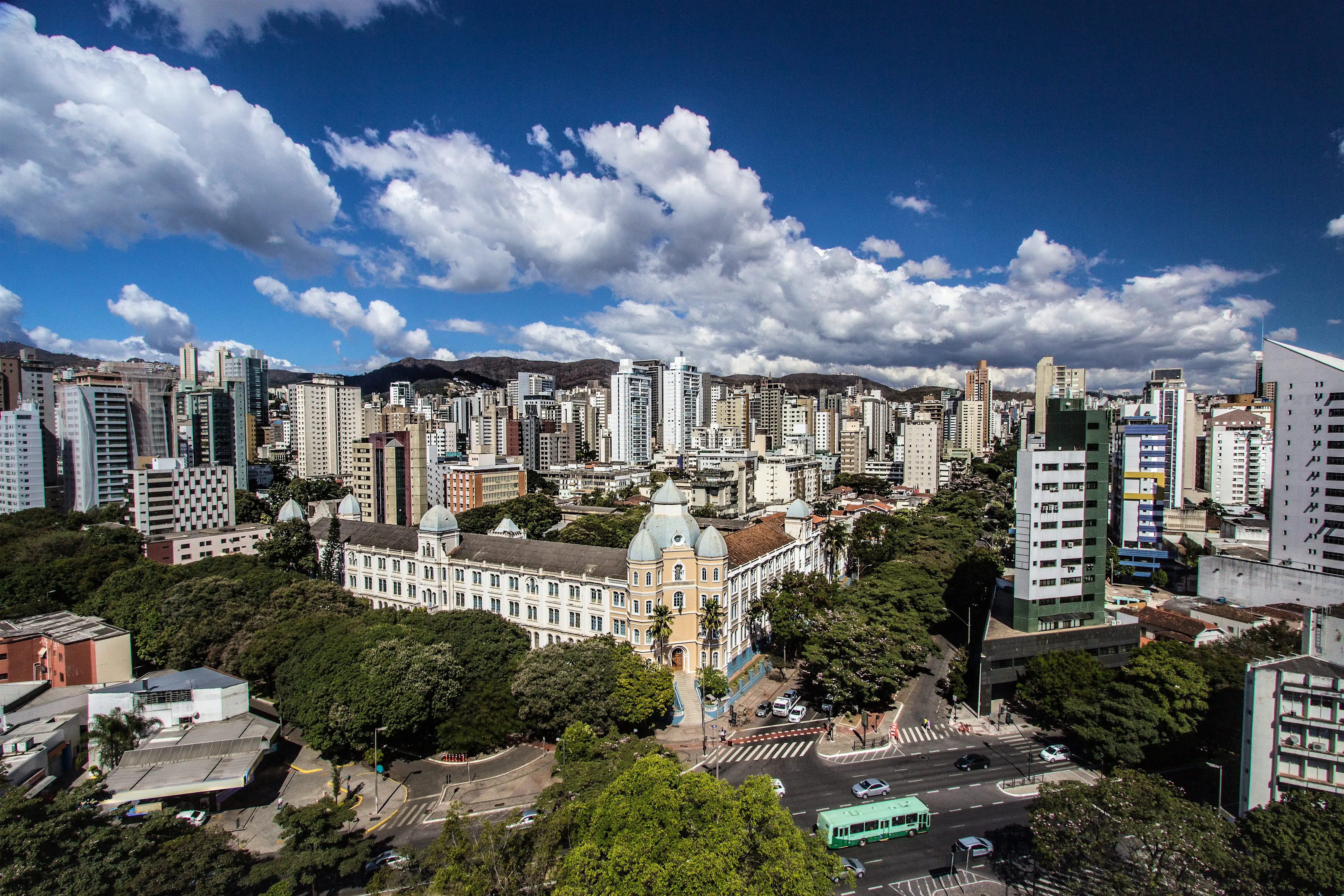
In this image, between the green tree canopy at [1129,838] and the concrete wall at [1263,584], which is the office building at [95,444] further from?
the concrete wall at [1263,584]

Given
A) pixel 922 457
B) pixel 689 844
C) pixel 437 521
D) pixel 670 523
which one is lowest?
pixel 689 844

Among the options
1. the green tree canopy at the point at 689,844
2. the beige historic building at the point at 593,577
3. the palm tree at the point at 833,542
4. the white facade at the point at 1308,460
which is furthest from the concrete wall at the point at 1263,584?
the green tree canopy at the point at 689,844

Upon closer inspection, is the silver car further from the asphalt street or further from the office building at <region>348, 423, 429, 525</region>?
the office building at <region>348, 423, 429, 525</region>

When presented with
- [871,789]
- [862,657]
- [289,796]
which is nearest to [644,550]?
[862,657]

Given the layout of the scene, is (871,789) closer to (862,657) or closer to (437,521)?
(862,657)

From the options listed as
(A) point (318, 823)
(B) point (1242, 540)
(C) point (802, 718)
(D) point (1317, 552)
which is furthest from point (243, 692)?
(B) point (1242, 540)

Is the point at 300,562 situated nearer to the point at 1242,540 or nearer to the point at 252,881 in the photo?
the point at 252,881

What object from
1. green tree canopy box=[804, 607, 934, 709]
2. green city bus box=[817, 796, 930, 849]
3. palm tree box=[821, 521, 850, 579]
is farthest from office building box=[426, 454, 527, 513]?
green city bus box=[817, 796, 930, 849]
